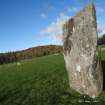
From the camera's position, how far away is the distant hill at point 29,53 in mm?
39150

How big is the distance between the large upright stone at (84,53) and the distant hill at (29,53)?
2242 cm

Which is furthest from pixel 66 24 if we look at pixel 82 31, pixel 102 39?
pixel 102 39

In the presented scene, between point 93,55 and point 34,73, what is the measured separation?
6667 mm

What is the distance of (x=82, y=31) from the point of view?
16016mm

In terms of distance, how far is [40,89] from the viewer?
17203mm

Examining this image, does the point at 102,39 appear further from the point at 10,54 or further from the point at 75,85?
the point at 75,85

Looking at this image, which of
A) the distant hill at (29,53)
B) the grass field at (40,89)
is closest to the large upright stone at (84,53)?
the grass field at (40,89)

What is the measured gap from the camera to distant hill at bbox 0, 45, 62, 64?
1541 inches

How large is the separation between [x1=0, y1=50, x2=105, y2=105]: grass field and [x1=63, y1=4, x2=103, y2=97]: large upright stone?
1.89 ft

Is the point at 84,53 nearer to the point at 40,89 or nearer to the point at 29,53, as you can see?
the point at 40,89

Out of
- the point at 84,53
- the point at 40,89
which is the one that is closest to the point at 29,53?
the point at 40,89

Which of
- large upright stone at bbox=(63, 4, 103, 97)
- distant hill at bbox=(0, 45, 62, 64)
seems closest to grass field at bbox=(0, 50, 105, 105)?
large upright stone at bbox=(63, 4, 103, 97)

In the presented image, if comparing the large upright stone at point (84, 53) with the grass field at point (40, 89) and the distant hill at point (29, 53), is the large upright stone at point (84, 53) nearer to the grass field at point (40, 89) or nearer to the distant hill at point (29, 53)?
the grass field at point (40, 89)

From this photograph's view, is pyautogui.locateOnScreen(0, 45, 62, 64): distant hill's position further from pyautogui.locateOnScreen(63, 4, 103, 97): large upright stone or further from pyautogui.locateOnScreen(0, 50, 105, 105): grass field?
pyautogui.locateOnScreen(63, 4, 103, 97): large upright stone
